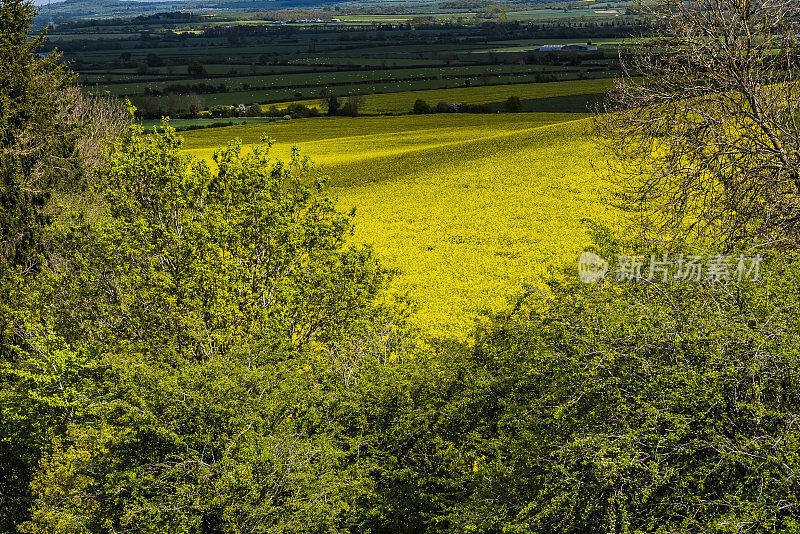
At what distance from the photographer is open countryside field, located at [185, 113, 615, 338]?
108 ft

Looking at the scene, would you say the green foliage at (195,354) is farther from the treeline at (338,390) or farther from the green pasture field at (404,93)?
the green pasture field at (404,93)

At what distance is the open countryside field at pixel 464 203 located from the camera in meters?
33.1

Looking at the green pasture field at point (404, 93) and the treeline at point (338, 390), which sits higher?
the green pasture field at point (404, 93)

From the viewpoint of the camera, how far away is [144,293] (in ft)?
59.3

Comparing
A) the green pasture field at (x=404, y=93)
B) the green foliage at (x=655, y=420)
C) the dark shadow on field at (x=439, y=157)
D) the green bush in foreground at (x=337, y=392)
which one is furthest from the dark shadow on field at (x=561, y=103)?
the green foliage at (x=655, y=420)

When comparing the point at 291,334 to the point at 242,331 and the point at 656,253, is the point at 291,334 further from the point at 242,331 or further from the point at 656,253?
the point at 656,253

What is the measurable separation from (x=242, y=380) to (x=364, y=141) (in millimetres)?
63619

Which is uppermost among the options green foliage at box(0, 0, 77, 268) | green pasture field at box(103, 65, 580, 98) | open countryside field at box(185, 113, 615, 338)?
green pasture field at box(103, 65, 580, 98)

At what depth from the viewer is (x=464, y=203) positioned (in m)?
47.2

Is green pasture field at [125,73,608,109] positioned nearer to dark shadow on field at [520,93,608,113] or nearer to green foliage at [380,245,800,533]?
dark shadow on field at [520,93,608,113]

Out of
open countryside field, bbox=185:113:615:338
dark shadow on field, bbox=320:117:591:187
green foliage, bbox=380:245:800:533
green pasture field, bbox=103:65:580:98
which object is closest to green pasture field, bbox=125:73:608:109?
green pasture field, bbox=103:65:580:98

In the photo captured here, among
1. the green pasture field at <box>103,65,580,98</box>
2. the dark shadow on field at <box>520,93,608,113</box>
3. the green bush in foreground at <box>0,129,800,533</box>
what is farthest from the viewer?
the green pasture field at <box>103,65,580,98</box>

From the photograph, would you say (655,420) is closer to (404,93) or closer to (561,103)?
(561,103)

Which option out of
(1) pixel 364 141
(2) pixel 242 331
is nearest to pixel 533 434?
(2) pixel 242 331
